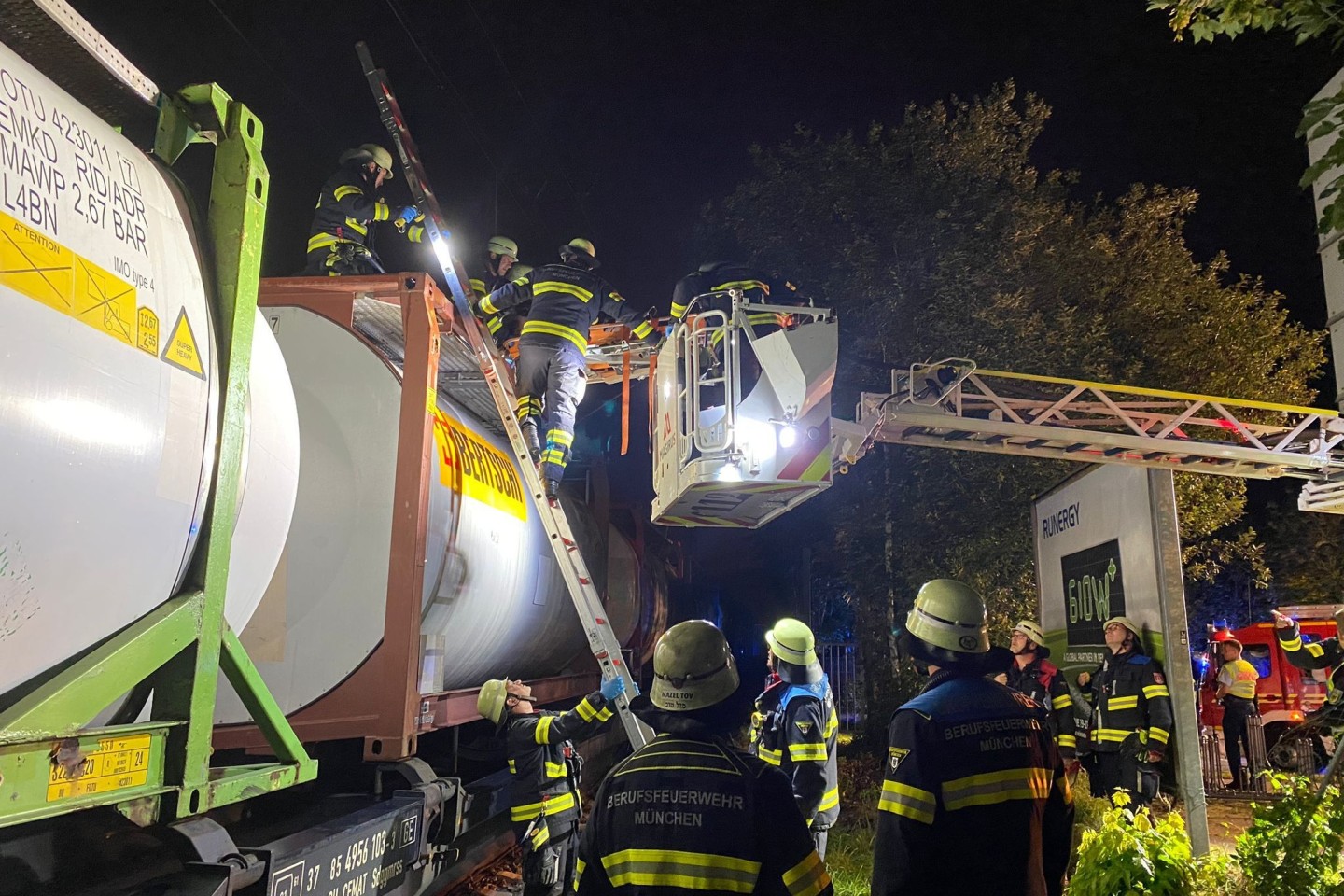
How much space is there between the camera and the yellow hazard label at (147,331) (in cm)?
238

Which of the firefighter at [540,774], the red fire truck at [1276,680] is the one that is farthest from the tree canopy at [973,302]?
the firefighter at [540,774]

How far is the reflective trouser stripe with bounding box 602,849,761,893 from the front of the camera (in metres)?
→ 2.30

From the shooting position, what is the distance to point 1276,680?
13852 millimetres

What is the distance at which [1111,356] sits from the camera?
46.6 ft

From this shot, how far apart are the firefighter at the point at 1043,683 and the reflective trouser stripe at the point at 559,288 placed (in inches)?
186

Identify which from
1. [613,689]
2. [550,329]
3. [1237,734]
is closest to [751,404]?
[550,329]

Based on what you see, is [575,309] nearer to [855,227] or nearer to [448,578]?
[448,578]

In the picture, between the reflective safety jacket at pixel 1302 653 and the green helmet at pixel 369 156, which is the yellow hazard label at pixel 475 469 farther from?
the reflective safety jacket at pixel 1302 653

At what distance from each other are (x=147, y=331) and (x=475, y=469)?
3422 mm

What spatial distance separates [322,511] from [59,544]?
248 centimetres

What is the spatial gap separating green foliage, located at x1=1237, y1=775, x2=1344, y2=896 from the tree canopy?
24.6 feet

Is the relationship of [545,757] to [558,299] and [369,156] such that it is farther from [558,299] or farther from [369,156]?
[369,156]

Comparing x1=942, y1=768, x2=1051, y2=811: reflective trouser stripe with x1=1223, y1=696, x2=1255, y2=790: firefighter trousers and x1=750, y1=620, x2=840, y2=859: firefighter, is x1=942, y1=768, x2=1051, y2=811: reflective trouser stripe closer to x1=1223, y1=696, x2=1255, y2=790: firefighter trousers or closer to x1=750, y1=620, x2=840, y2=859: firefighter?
x1=750, y1=620, x2=840, y2=859: firefighter

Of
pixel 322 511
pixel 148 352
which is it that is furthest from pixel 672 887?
pixel 322 511
